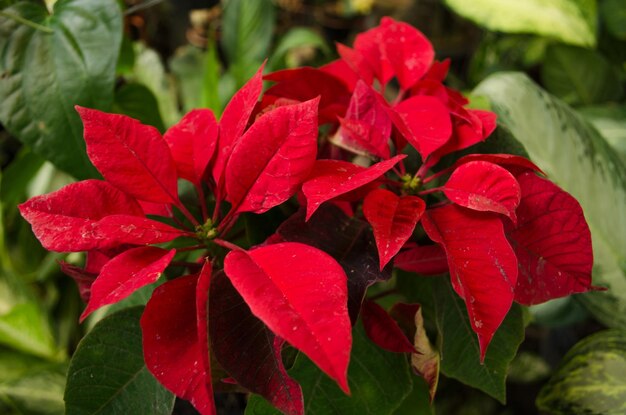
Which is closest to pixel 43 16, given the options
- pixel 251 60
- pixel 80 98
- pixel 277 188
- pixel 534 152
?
pixel 80 98

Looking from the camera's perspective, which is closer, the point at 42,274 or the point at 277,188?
the point at 277,188

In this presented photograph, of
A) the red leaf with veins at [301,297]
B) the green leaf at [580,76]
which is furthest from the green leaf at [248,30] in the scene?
the red leaf with veins at [301,297]

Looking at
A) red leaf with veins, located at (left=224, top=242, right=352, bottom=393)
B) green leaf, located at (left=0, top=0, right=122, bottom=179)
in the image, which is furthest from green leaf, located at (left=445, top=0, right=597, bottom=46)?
red leaf with veins, located at (left=224, top=242, right=352, bottom=393)

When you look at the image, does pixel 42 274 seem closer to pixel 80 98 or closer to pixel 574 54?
pixel 80 98

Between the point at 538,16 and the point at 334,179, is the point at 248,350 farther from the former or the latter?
the point at 538,16

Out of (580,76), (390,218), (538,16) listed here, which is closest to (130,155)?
(390,218)

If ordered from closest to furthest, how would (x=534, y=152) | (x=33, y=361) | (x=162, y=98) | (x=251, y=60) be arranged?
(x=534, y=152), (x=33, y=361), (x=162, y=98), (x=251, y=60)
